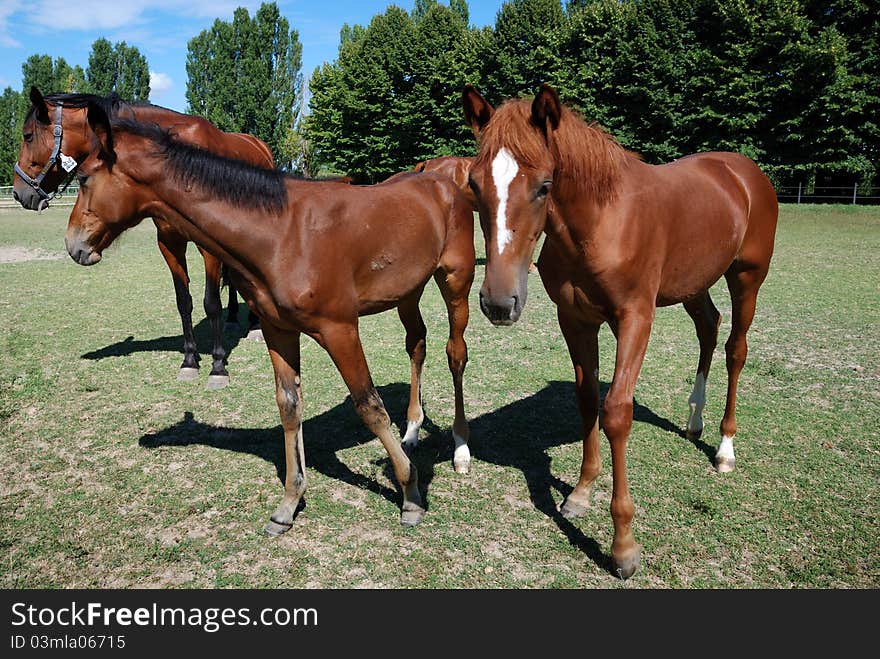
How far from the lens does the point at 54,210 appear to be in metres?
31.8

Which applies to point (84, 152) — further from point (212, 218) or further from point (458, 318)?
point (458, 318)

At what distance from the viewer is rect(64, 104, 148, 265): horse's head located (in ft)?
9.71

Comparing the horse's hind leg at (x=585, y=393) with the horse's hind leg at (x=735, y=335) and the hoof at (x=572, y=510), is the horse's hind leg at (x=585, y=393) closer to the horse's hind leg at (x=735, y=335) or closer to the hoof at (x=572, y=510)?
the hoof at (x=572, y=510)

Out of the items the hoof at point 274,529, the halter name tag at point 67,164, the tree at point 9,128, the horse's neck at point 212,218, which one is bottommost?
the hoof at point 274,529

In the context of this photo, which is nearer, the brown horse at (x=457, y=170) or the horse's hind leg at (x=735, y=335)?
the horse's hind leg at (x=735, y=335)

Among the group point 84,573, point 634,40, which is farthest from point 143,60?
point 84,573

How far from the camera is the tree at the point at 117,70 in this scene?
5127cm

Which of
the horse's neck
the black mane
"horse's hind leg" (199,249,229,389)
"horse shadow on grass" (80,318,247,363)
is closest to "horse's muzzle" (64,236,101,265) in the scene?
the horse's neck

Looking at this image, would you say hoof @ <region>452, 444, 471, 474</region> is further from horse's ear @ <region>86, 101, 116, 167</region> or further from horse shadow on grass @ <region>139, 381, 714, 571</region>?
horse's ear @ <region>86, 101, 116, 167</region>

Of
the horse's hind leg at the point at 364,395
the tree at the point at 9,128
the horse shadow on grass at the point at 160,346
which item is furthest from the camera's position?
the tree at the point at 9,128

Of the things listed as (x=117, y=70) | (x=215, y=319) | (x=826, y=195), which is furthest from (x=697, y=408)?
(x=117, y=70)

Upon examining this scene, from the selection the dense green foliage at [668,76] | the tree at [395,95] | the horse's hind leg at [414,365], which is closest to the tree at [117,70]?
the tree at [395,95]

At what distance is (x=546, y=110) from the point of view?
250 cm

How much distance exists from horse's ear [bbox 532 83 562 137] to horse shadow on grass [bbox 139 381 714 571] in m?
2.37
